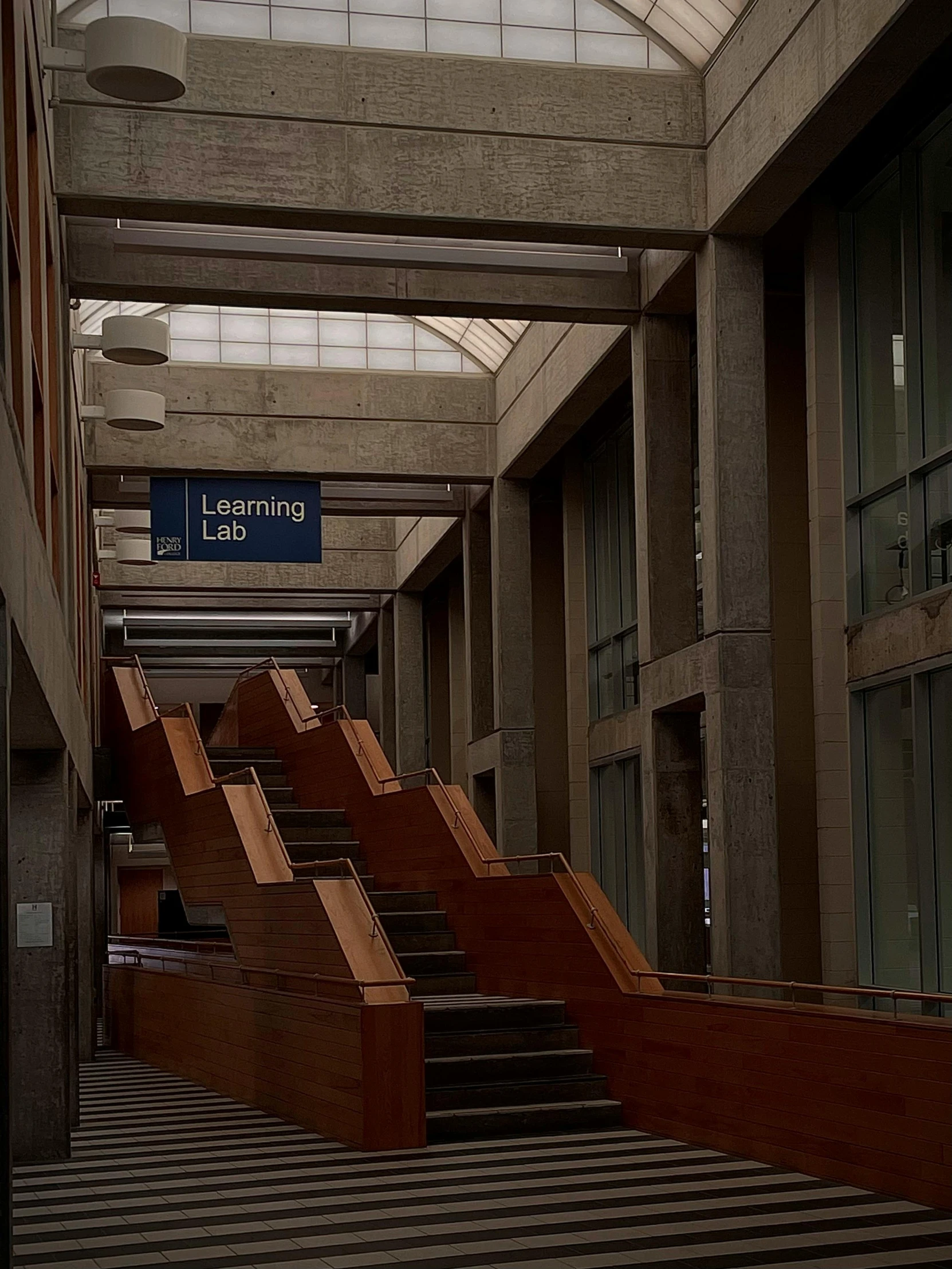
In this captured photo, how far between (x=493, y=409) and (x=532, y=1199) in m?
14.4

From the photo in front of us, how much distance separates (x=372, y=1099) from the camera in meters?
11.1

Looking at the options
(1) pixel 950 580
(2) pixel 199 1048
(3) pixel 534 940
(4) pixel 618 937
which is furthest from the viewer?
(2) pixel 199 1048

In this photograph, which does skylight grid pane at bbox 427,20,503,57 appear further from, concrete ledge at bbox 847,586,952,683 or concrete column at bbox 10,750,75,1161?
concrete column at bbox 10,750,75,1161

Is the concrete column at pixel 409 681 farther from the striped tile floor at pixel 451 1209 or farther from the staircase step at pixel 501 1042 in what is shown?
the striped tile floor at pixel 451 1209

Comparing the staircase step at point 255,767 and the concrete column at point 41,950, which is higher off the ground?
the staircase step at point 255,767

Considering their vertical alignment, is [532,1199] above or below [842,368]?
below

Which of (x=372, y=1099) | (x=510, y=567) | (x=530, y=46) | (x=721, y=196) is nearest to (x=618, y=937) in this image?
(x=372, y=1099)

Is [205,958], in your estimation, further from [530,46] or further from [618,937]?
[530,46]

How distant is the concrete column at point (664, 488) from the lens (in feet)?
49.8

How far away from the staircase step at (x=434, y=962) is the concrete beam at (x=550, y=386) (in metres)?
6.53

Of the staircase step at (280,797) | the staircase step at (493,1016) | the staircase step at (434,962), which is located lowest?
the staircase step at (493,1016)

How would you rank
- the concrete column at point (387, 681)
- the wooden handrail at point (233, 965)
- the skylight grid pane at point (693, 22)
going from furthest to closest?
the concrete column at point (387, 681) < the skylight grid pane at point (693, 22) < the wooden handrail at point (233, 965)

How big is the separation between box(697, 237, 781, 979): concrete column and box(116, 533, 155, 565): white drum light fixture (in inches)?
452

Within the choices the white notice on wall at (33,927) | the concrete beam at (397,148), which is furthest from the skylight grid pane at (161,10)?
the white notice on wall at (33,927)
